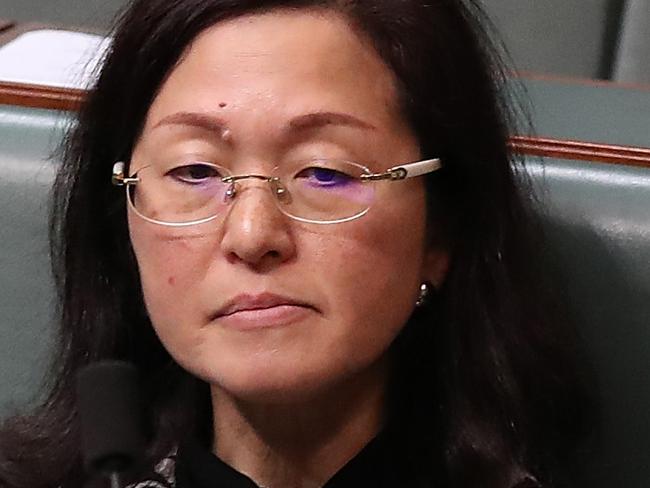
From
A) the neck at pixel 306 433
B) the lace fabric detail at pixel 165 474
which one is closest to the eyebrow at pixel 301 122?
the neck at pixel 306 433

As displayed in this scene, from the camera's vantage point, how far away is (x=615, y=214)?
1.00m

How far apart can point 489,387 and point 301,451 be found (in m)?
0.17

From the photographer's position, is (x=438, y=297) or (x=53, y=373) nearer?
(x=438, y=297)

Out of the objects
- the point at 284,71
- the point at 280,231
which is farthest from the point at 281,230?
the point at 284,71

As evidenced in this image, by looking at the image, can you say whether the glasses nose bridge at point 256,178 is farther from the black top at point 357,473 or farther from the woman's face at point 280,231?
the black top at point 357,473

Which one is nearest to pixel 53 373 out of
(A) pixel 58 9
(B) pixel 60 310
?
(B) pixel 60 310

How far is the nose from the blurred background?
0.89m

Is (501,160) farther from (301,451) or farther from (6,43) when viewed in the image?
(6,43)

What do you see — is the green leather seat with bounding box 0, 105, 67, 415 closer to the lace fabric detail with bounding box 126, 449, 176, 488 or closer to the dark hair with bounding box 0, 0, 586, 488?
the dark hair with bounding box 0, 0, 586, 488

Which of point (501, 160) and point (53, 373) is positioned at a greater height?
point (501, 160)

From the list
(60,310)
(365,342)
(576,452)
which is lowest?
(576,452)

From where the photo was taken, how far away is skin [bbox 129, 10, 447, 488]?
0.80 m

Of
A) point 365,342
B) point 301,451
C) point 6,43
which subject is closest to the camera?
point 365,342

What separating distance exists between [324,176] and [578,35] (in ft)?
3.03
